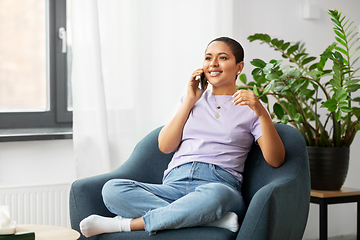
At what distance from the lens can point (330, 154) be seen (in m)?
2.15

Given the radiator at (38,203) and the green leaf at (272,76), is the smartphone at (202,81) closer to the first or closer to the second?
the green leaf at (272,76)

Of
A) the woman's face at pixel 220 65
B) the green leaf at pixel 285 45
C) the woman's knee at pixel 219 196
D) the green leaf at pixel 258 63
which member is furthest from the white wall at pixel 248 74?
the woman's knee at pixel 219 196

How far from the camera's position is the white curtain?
220 centimetres

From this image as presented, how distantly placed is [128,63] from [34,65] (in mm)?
571

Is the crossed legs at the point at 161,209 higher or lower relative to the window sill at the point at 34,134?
lower

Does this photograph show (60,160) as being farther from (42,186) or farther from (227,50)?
(227,50)

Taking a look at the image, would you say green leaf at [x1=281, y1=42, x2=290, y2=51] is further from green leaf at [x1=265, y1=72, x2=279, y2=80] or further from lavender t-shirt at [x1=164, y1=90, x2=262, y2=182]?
lavender t-shirt at [x1=164, y1=90, x2=262, y2=182]

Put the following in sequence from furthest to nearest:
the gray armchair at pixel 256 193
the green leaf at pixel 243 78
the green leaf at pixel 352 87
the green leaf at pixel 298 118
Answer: the green leaf at pixel 243 78 < the green leaf at pixel 298 118 < the green leaf at pixel 352 87 < the gray armchair at pixel 256 193

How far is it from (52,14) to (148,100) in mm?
766

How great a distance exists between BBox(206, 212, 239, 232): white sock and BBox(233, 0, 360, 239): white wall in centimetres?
139

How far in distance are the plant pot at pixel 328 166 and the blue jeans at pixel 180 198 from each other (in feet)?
2.21

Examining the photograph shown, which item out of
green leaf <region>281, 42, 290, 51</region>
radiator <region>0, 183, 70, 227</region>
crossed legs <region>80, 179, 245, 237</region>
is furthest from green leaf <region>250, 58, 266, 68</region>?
radiator <region>0, 183, 70, 227</region>

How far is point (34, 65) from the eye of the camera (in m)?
2.38

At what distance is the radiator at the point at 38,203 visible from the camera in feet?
6.81
